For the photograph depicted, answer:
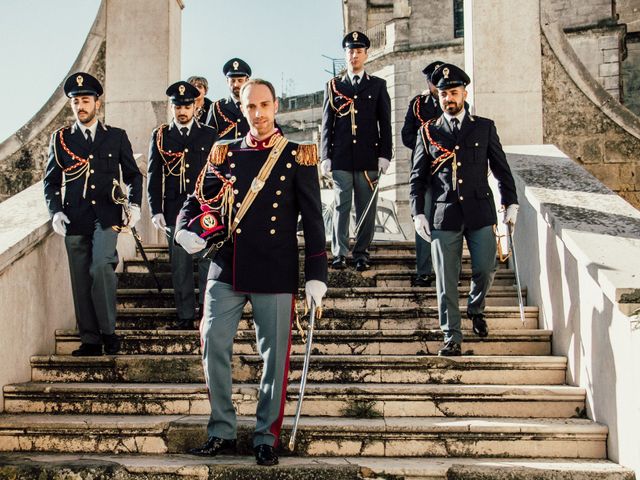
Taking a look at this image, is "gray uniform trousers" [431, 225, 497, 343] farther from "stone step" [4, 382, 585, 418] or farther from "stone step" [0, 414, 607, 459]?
"stone step" [0, 414, 607, 459]

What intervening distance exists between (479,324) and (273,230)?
204cm

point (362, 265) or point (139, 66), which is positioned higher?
point (139, 66)

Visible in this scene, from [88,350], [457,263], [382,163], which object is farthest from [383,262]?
[88,350]

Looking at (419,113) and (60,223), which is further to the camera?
(419,113)

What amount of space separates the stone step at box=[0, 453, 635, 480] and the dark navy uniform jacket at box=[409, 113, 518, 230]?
1887 millimetres

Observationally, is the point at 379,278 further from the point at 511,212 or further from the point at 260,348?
the point at 260,348

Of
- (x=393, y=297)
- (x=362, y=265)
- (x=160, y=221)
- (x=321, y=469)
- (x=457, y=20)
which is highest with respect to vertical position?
(x=457, y=20)

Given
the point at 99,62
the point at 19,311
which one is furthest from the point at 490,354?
the point at 99,62

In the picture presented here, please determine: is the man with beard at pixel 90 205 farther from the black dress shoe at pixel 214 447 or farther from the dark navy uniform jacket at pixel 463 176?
the dark navy uniform jacket at pixel 463 176

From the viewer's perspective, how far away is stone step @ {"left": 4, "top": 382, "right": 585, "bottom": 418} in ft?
17.9

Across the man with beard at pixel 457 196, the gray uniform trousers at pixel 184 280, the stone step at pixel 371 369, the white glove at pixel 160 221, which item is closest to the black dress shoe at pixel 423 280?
the man with beard at pixel 457 196

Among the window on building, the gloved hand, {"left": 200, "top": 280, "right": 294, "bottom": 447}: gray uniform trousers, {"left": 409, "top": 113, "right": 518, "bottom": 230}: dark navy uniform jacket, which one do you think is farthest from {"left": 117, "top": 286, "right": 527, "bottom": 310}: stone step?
the window on building

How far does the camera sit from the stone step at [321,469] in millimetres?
4668

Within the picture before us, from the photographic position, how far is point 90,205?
6.50 meters
